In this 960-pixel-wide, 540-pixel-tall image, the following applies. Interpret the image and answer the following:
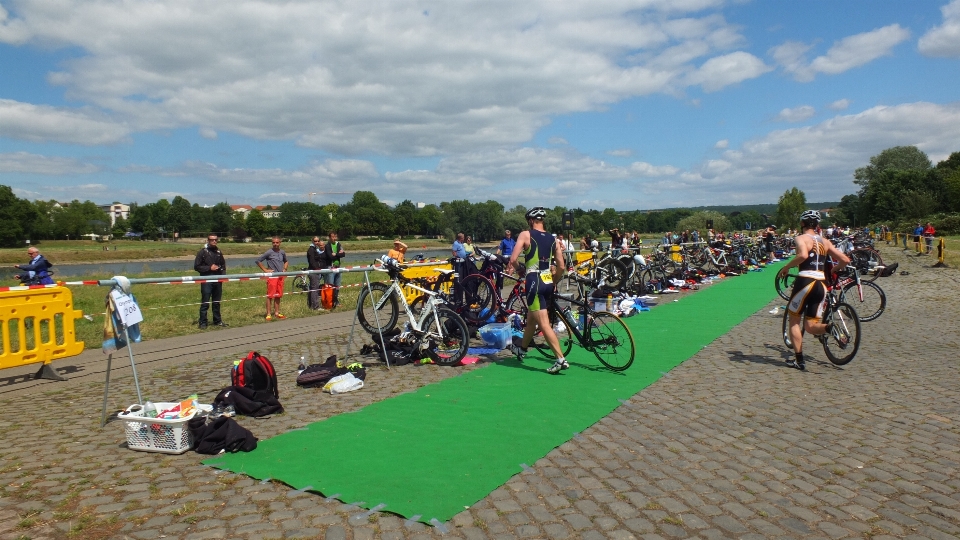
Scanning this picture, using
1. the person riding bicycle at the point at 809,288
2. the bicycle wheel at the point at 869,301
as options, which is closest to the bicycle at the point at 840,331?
the person riding bicycle at the point at 809,288

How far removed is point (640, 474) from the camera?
4383 millimetres

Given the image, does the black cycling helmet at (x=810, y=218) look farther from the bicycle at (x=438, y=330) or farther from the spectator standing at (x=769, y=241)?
the spectator standing at (x=769, y=241)

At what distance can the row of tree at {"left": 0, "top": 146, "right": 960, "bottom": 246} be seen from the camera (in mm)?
76750

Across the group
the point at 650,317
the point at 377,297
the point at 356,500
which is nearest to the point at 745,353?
the point at 650,317

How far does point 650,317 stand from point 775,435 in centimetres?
712

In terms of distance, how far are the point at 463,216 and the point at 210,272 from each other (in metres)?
84.0

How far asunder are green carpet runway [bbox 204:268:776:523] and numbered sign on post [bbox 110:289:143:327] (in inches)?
70.8

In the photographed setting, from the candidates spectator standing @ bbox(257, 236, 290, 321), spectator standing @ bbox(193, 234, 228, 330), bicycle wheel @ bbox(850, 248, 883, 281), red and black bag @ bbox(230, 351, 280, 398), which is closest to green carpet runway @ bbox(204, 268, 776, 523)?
red and black bag @ bbox(230, 351, 280, 398)

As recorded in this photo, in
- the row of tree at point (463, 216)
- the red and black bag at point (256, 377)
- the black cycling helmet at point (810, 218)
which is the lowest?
the red and black bag at point (256, 377)

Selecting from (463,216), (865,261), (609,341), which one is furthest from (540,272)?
(463,216)

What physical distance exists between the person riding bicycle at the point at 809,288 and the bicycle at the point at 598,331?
203cm

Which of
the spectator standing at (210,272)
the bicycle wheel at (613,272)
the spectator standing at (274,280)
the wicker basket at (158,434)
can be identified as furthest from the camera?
the bicycle wheel at (613,272)

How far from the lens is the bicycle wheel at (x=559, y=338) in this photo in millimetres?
7852

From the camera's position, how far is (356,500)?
3.93 metres
